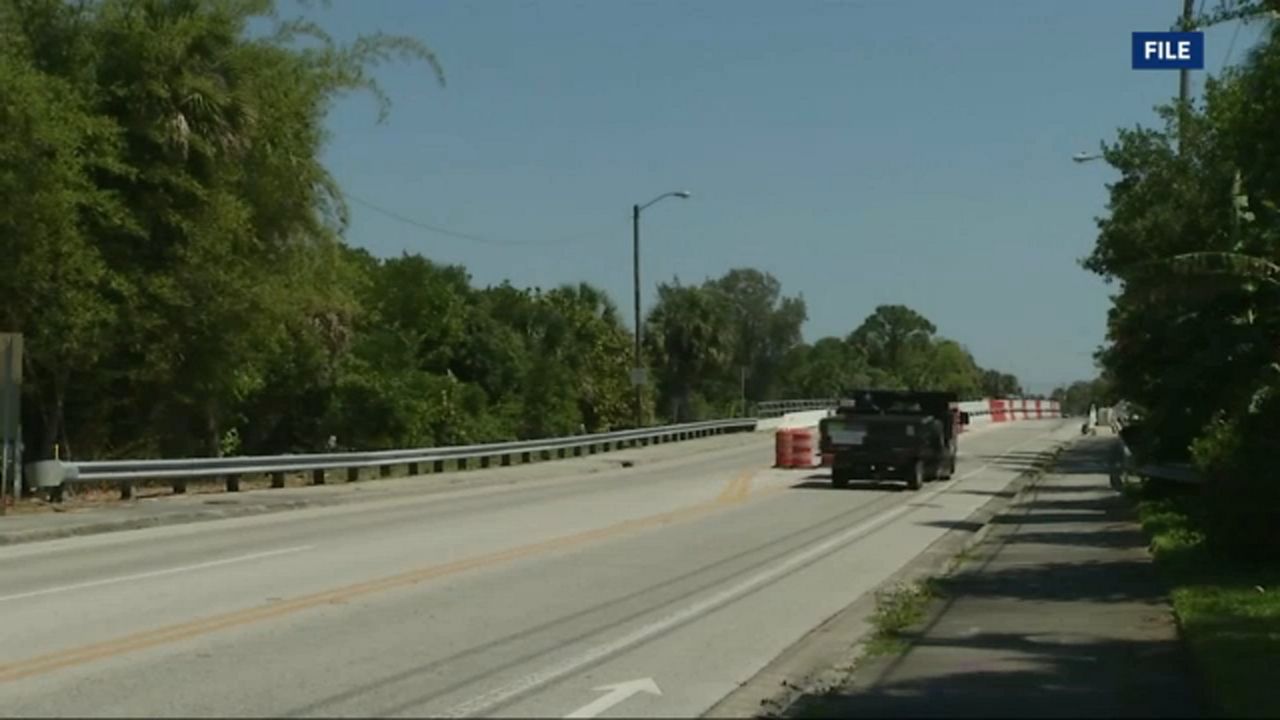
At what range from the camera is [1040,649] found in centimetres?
1296

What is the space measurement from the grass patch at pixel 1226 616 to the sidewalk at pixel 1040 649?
178 mm

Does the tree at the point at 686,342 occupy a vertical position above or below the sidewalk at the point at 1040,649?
above

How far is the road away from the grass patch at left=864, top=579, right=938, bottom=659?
652 mm

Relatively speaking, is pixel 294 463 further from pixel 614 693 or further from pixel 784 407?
pixel 784 407

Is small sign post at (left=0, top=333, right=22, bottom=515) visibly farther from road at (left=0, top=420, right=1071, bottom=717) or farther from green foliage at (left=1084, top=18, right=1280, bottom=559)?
green foliage at (left=1084, top=18, right=1280, bottom=559)

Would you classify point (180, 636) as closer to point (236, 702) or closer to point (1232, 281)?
point (236, 702)

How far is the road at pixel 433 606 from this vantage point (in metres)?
11.5

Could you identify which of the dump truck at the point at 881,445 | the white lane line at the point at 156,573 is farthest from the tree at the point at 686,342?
the white lane line at the point at 156,573

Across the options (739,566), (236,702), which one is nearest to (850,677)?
(236,702)

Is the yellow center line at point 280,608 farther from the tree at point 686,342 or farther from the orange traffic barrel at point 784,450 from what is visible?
the tree at point 686,342

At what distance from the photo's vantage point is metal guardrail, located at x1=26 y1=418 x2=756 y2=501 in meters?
28.2

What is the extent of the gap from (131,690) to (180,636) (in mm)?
2465

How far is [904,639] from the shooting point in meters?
13.8

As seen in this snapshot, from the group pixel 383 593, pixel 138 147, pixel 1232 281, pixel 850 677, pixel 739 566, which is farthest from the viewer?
pixel 138 147
